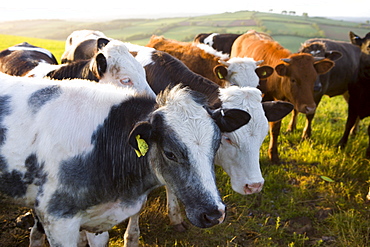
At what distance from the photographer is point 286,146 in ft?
23.8

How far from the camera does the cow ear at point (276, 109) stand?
388 cm

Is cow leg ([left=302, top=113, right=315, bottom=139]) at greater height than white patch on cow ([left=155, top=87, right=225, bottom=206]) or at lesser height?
lesser

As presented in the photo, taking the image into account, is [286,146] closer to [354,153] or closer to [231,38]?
[354,153]

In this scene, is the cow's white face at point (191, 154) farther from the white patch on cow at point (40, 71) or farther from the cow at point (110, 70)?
→ the white patch on cow at point (40, 71)

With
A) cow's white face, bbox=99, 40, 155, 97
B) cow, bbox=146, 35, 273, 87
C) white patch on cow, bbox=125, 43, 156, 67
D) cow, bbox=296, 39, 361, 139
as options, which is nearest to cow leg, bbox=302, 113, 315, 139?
cow, bbox=296, 39, 361, 139

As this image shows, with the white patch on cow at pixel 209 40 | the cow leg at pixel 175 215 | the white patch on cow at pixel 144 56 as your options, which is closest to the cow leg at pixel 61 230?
the cow leg at pixel 175 215

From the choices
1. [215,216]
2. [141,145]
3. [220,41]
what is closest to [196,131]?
[141,145]

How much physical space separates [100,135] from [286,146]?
17.6 feet

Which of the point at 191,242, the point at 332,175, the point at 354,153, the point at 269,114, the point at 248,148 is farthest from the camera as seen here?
the point at 354,153

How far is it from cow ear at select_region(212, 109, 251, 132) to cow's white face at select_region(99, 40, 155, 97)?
1828mm

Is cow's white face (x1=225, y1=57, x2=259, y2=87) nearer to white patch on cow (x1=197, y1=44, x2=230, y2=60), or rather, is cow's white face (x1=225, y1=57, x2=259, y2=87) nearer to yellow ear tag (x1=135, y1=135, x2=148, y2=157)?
white patch on cow (x1=197, y1=44, x2=230, y2=60)

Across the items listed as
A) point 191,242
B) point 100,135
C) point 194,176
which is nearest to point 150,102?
point 100,135

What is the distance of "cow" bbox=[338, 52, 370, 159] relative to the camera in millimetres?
7312

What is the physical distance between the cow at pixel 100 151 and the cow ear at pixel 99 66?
156cm
